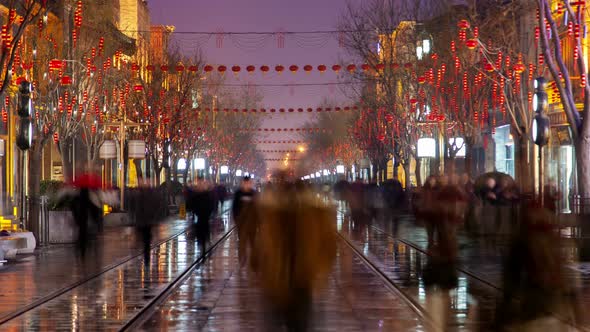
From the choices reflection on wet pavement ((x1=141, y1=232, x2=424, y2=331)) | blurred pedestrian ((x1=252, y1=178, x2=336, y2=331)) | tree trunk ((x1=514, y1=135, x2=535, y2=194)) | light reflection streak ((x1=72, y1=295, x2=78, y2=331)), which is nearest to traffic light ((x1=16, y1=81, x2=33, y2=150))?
reflection on wet pavement ((x1=141, y1=232, x2=424, y2=331))

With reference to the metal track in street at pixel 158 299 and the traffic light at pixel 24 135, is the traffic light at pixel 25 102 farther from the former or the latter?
the metal track in street at pixel 158 299

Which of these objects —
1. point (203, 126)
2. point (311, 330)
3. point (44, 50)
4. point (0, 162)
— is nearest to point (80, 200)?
point (311, 330)

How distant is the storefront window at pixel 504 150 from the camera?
62469 millimetres

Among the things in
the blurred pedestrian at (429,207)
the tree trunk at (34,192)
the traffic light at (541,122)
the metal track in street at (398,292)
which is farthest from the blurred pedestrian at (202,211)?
the traffic light at (541,122)

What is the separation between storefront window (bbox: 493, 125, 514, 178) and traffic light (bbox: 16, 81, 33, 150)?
38.0m

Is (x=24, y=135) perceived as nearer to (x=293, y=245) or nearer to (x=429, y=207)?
(x=429, y=207)

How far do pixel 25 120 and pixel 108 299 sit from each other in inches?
429

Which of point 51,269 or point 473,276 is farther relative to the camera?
point 51,269

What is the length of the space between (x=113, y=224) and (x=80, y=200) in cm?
2246

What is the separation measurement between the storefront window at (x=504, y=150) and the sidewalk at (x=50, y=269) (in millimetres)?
30028

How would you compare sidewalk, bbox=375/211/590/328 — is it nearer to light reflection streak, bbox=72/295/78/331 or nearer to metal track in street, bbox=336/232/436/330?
metal track in street, bbox=336/232/436/330

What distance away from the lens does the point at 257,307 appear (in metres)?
17.0

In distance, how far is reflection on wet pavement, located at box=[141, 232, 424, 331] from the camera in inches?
586

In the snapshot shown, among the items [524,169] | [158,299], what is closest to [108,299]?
[158,299]
